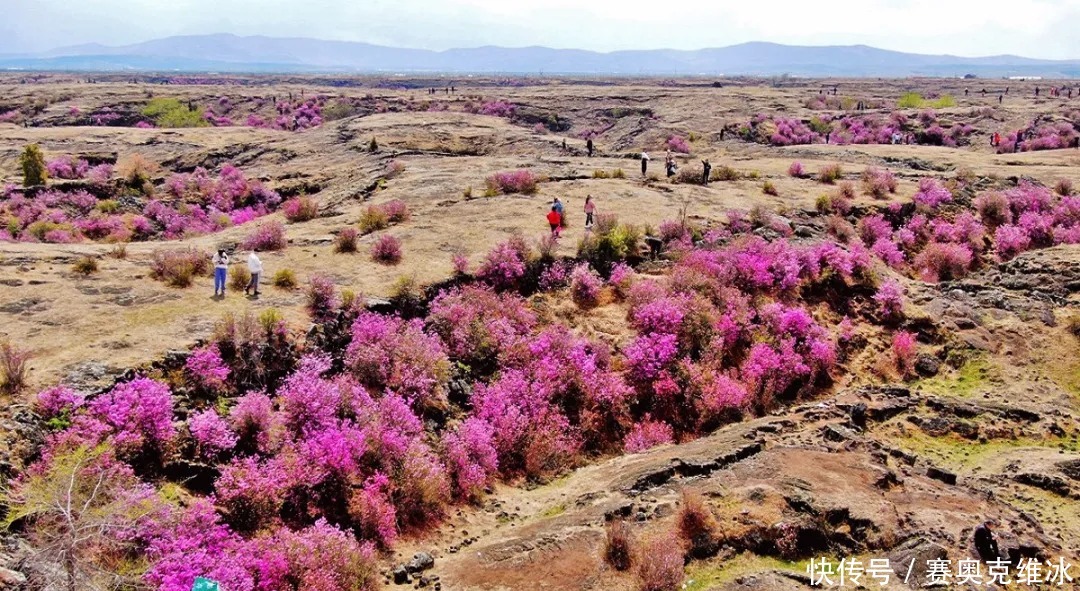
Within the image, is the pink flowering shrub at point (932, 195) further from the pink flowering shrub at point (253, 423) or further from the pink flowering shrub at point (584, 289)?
the pink flowering shrub at point (253, 423)

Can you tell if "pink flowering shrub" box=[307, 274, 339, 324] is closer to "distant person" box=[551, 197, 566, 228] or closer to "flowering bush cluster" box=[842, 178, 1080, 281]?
"distant person" box=[551, 197, 566, 228]

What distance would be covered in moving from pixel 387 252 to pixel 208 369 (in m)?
8.45

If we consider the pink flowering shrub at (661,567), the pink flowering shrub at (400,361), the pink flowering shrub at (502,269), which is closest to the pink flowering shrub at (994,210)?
the pink flowering shrub at (502,269)

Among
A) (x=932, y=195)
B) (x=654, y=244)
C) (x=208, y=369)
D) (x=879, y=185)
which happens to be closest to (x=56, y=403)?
(x=208, y=369)

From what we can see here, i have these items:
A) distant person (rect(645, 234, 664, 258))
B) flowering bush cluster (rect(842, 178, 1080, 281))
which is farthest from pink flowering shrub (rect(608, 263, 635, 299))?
flowering bush cluster (rect(842, 178, 1080, 281))

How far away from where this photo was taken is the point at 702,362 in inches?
743

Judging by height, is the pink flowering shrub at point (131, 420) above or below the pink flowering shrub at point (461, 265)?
below

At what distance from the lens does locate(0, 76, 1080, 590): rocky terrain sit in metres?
11.4

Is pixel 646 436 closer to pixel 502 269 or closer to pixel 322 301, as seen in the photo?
pixel 502 269

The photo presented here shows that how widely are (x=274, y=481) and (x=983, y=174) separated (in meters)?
39.0

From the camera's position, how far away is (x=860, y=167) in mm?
39688

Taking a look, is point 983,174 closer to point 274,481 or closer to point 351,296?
point 351,296

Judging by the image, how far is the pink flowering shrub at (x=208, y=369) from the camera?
14328mm

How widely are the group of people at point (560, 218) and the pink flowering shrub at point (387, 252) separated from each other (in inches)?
220
